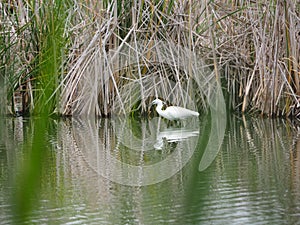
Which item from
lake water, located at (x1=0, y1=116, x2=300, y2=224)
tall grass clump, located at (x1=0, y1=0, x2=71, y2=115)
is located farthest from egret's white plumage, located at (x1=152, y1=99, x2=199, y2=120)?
tall grass clump, located at (x1=0, y1=0, x2=71, y2=115)

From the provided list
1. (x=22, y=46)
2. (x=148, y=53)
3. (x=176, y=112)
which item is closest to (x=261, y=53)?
(x=176, y=112)

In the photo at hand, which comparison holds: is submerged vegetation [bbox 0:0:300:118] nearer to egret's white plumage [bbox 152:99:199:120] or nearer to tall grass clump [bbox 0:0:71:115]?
tall grass clump [bbox 0:0:71:115]

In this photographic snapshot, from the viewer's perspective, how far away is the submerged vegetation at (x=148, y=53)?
7.59 meters

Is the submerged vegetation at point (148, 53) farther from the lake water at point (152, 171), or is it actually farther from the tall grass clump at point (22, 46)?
the lake water at point (152, 171)

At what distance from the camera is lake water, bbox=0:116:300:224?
2619mm

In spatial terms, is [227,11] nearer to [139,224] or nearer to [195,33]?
[195,33]

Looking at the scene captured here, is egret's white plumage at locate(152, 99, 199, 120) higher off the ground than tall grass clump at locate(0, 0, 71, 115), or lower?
lower

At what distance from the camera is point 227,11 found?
8094mm

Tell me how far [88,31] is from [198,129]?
181 centimetres

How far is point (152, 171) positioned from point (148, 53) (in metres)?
3.42

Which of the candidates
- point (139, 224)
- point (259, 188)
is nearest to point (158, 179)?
point (259, 188)

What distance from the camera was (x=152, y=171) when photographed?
488 centimetres

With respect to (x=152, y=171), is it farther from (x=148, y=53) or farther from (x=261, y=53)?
(x=148, y=53)

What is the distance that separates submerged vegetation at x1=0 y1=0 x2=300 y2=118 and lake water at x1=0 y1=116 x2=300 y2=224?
322 mm
